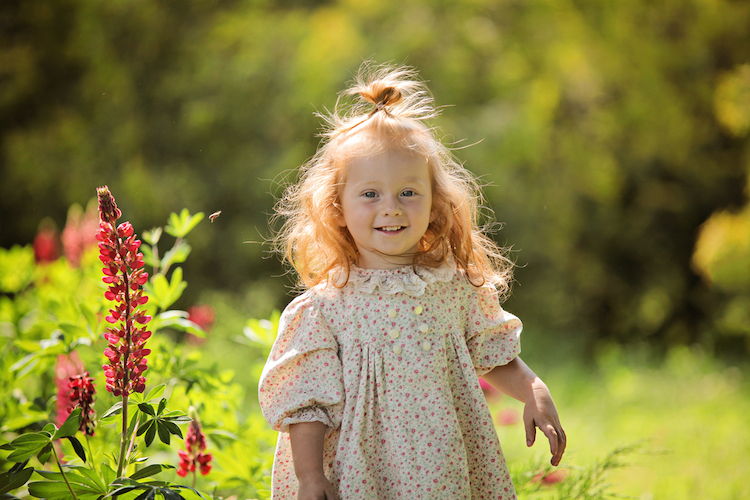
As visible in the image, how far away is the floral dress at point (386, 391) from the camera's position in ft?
4.89

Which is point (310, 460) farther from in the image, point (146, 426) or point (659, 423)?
point (659, 423)

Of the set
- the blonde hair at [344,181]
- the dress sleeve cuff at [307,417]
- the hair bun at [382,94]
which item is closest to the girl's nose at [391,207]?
the blonde hair at [344,181]

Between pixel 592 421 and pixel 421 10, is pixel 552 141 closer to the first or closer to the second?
pixel 421 10

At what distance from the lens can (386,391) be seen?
60.1 inches

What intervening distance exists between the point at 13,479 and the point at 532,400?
3.78 feet

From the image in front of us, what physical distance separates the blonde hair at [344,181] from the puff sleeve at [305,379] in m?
0.16

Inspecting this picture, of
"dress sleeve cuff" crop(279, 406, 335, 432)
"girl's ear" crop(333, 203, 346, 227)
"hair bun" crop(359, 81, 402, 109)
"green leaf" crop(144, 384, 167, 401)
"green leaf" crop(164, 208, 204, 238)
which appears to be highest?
"hair bun" crop(359, 81, 402, 109)

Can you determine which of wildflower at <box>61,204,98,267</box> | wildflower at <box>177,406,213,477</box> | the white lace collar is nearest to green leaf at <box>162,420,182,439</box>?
wildflower at <box>177,406,213,477</box>

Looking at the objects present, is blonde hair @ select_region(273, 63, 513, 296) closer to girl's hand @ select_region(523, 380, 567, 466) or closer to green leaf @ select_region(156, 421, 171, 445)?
girl's hand @ select_region(523, 380, 567, 466)

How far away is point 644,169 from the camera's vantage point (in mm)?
6707

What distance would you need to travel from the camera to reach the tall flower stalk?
1.35 m

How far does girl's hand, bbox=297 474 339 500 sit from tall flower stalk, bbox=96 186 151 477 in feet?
1.30

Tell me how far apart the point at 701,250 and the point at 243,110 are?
4.00 meters

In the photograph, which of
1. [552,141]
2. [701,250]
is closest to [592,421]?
[701,250]
